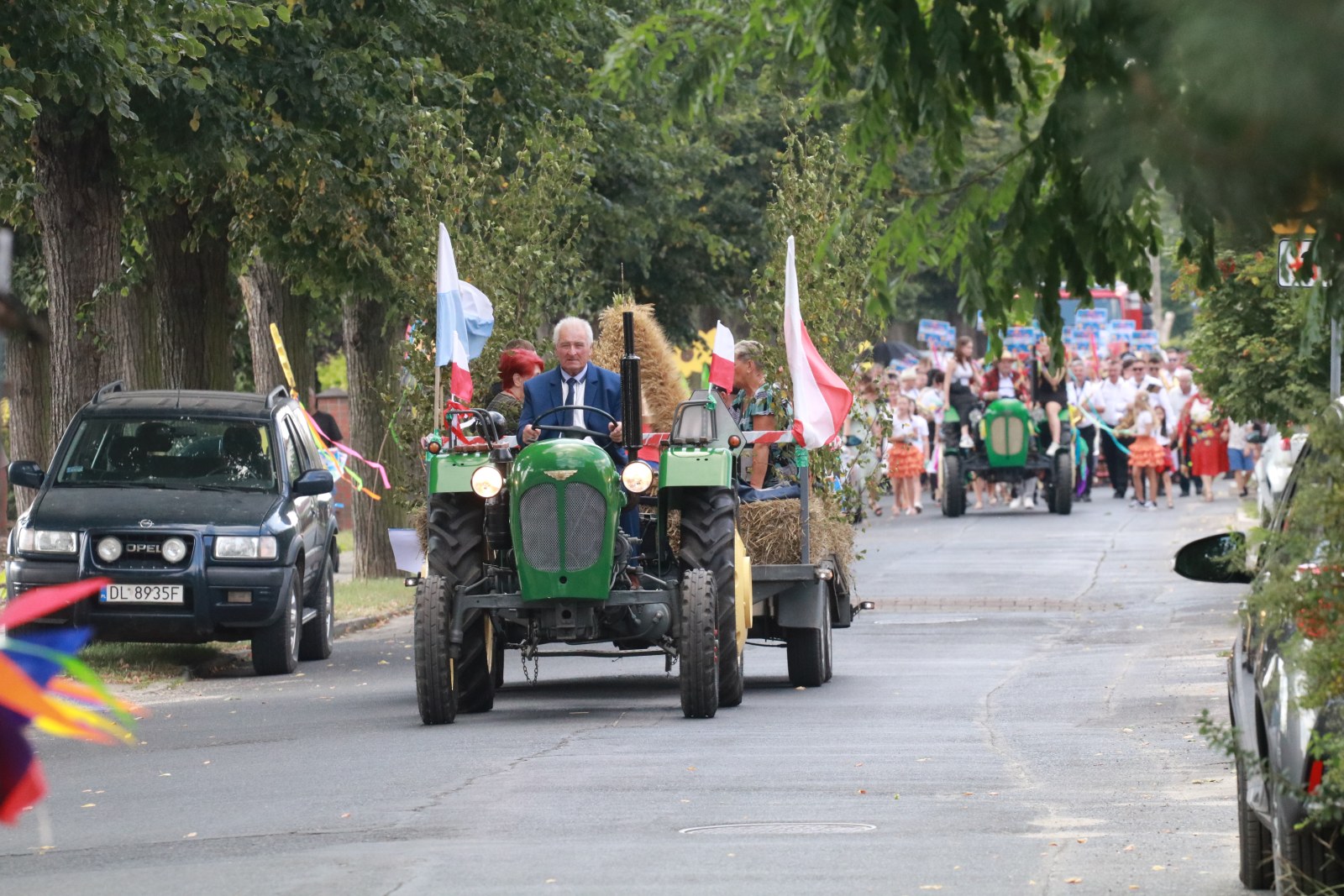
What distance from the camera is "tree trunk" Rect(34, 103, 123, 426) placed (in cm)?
1853

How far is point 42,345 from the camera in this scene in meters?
2.95

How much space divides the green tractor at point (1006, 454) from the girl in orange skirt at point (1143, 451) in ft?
3.45

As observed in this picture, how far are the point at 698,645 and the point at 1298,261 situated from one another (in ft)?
21.1

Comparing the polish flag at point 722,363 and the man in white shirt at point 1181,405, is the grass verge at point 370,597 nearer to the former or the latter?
the polish flag at point 722,363

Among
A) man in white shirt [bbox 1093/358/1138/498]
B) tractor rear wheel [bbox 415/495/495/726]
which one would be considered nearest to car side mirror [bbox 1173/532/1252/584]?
tractor rear wheel [bbox 415/495/495/726]

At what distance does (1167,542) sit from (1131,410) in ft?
23.3

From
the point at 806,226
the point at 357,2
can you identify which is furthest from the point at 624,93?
the point at 357,2

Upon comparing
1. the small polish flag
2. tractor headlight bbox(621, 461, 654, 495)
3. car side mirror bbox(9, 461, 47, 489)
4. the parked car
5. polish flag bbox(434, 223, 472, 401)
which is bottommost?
the parked car

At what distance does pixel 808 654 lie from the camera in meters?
14.3

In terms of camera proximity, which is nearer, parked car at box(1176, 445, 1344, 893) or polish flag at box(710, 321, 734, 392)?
parked car at box(1176, 445, 1344, 893)

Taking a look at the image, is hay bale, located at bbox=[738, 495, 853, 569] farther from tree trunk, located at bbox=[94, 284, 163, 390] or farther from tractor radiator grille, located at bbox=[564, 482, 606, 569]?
tree trunk, located at bbox=[94, 284, 163, 390]

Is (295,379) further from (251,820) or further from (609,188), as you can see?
(251,820)

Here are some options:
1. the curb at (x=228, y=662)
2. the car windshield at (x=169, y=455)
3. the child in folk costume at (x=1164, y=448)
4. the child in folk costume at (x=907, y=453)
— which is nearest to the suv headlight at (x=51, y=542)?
the car windshield at (x=169, y=455)

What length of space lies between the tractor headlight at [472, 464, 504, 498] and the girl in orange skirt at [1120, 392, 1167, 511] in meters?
20.6
